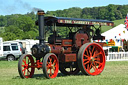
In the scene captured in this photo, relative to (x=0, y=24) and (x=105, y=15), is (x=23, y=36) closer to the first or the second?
(x=105, y=15)

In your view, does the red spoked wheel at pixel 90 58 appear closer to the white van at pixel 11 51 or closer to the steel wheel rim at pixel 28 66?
the steel wheel rim at pixel 28 66

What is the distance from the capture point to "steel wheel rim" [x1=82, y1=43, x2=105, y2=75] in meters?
12.0

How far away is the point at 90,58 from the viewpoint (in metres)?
12.1

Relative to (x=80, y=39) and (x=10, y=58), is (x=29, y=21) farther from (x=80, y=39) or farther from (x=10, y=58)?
(x=80, y=39)

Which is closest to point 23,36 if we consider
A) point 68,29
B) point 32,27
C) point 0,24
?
point 32,27

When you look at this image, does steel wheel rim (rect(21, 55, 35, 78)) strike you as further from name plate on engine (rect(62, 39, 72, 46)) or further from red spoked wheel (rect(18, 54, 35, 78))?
name plate on engine (rect(62, 39, 72, 46))

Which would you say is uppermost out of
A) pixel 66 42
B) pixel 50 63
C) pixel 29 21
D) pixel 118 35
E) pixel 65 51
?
pixel 29 21

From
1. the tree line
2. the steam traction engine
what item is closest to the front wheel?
the steam traction engine

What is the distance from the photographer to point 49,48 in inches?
435

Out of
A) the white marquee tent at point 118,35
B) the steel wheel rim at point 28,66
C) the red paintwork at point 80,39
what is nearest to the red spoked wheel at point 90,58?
the red paintwork at point 80,39

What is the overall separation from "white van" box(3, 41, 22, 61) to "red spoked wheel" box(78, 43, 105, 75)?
16428mm

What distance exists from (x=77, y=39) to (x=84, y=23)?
0.71m

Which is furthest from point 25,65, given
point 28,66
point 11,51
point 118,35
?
point 118,35

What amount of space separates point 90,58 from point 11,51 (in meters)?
17.1
